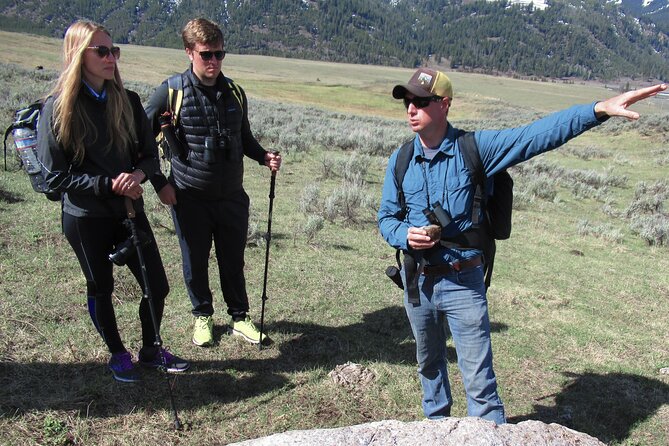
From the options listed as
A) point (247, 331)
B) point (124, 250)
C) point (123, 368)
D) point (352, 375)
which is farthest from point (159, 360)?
point (352, 375)

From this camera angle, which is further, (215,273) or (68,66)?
(215,273)

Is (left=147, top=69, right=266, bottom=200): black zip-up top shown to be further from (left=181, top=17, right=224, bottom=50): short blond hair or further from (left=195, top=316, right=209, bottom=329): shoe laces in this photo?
(left=195, top=316, right=209, bottom=329): shoe laces

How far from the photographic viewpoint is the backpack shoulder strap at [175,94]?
3734 mm

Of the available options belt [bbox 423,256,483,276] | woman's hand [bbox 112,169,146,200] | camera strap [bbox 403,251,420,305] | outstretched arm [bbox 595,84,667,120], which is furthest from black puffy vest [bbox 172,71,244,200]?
outstretched arm [bbox 595,84,667,120]

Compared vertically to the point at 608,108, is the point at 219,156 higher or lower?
lower

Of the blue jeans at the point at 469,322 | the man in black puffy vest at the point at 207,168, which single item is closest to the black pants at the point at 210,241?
the man in black puffy vest at the point at 207,168

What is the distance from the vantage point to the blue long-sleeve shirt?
8.32ft

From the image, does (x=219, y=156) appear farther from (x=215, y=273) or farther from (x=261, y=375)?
(x=215, y=273)

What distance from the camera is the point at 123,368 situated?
365 centimetres

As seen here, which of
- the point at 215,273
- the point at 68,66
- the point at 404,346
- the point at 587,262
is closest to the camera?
the point at 68,66

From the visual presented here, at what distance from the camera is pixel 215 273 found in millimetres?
5883

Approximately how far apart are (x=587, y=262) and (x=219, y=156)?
6017mm

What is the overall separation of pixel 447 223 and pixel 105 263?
2.12 metres

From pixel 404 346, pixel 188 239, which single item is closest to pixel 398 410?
pixel 404 346
